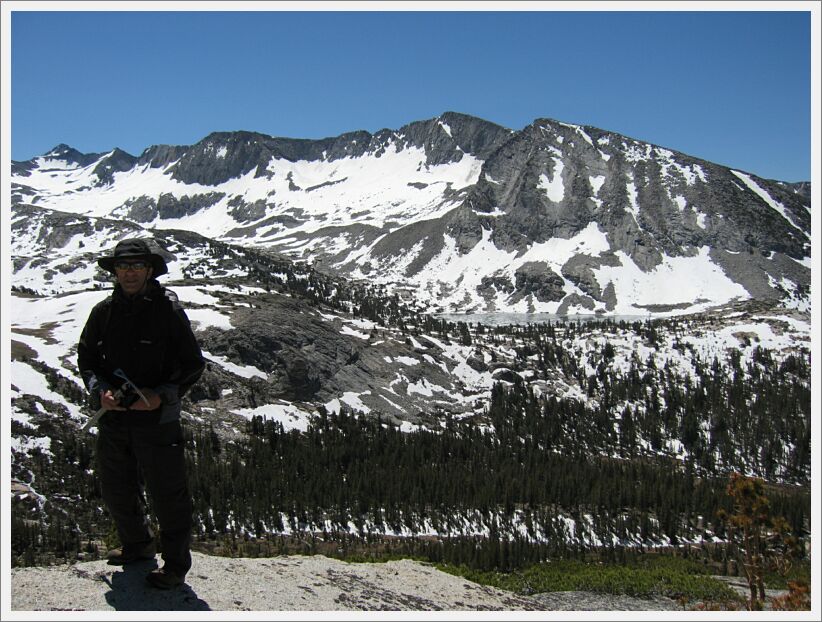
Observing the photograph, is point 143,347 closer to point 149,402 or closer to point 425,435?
point 149,402

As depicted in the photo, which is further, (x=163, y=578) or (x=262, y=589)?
(x=262, y=589)

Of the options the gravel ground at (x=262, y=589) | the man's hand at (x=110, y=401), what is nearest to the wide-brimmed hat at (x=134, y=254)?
the man's hand at (x=110, y=401)

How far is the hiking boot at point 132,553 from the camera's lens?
1245 centimetres

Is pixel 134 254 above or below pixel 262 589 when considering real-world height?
above

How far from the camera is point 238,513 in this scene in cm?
5912

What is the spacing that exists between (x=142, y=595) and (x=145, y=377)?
4040mm

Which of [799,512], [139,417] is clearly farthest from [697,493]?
[139,417]

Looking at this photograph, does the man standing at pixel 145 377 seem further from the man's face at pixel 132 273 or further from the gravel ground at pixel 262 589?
the gravel ground at pixel 262 589

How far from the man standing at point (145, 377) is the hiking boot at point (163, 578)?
0.06 feet

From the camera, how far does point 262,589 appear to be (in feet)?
47.1

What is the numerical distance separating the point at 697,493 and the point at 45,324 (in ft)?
328

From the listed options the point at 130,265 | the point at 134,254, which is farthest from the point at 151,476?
the point at 134,254

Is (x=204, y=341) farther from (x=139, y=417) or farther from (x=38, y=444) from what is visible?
(x=139, y=417)

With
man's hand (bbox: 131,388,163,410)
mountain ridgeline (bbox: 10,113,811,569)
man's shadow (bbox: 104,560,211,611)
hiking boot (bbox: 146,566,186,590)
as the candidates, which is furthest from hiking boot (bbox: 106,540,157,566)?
mountain ridgeline (bbox: 10,113,811,569)
